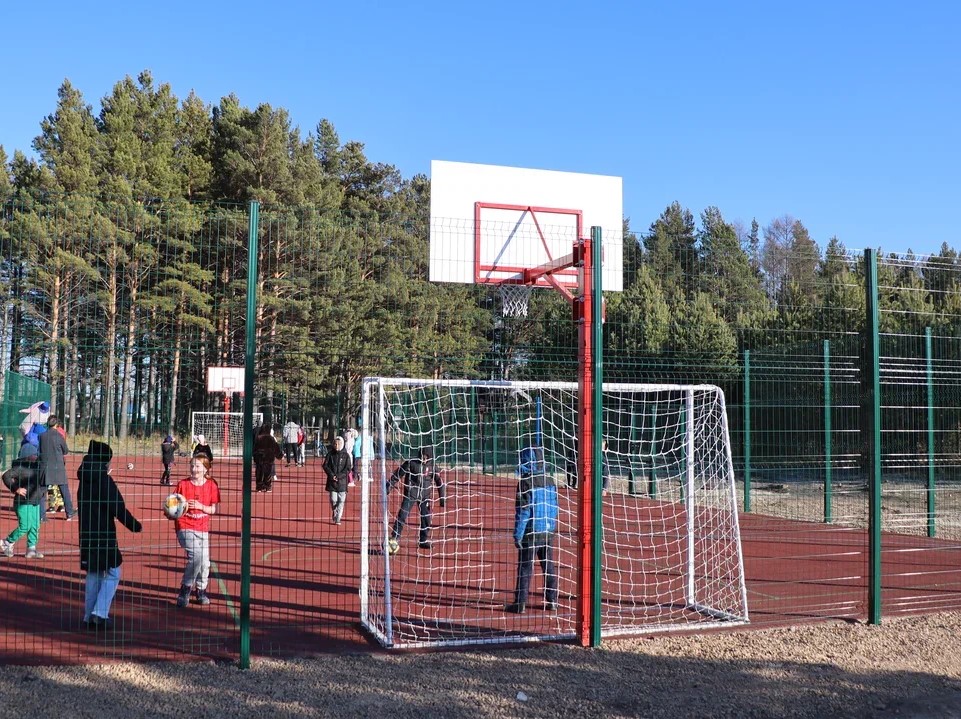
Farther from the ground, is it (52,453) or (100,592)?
(52,453)

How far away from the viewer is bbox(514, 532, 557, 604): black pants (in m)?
7.80

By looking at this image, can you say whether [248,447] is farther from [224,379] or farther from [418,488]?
[418,488]

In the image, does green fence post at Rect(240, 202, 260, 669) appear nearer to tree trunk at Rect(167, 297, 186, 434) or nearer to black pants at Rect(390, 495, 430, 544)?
tree trunk at Rect(167, 297, 186, 434)

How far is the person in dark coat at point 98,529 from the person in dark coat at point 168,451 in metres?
0.45

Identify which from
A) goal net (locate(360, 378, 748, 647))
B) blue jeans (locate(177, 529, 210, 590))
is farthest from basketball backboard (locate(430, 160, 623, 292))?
blue jeans (locate(177, 529, 210, 590))

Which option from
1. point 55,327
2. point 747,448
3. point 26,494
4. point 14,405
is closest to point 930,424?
point 747,448

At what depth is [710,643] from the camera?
6938 mm

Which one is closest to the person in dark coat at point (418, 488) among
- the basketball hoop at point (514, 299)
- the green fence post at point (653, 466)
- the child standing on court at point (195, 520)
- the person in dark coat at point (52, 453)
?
the basketball hoop at point (514, 299)

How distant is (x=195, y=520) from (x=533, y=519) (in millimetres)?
3057

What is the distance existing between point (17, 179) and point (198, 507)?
25867 millimetres

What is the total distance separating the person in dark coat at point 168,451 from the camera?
7.46 metres

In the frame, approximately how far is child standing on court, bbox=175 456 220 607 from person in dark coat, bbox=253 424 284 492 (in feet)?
17.0

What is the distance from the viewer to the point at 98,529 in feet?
23.1

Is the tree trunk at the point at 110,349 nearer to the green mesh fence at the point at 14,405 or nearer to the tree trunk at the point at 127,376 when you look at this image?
the tree trunk at the point at 127,376
